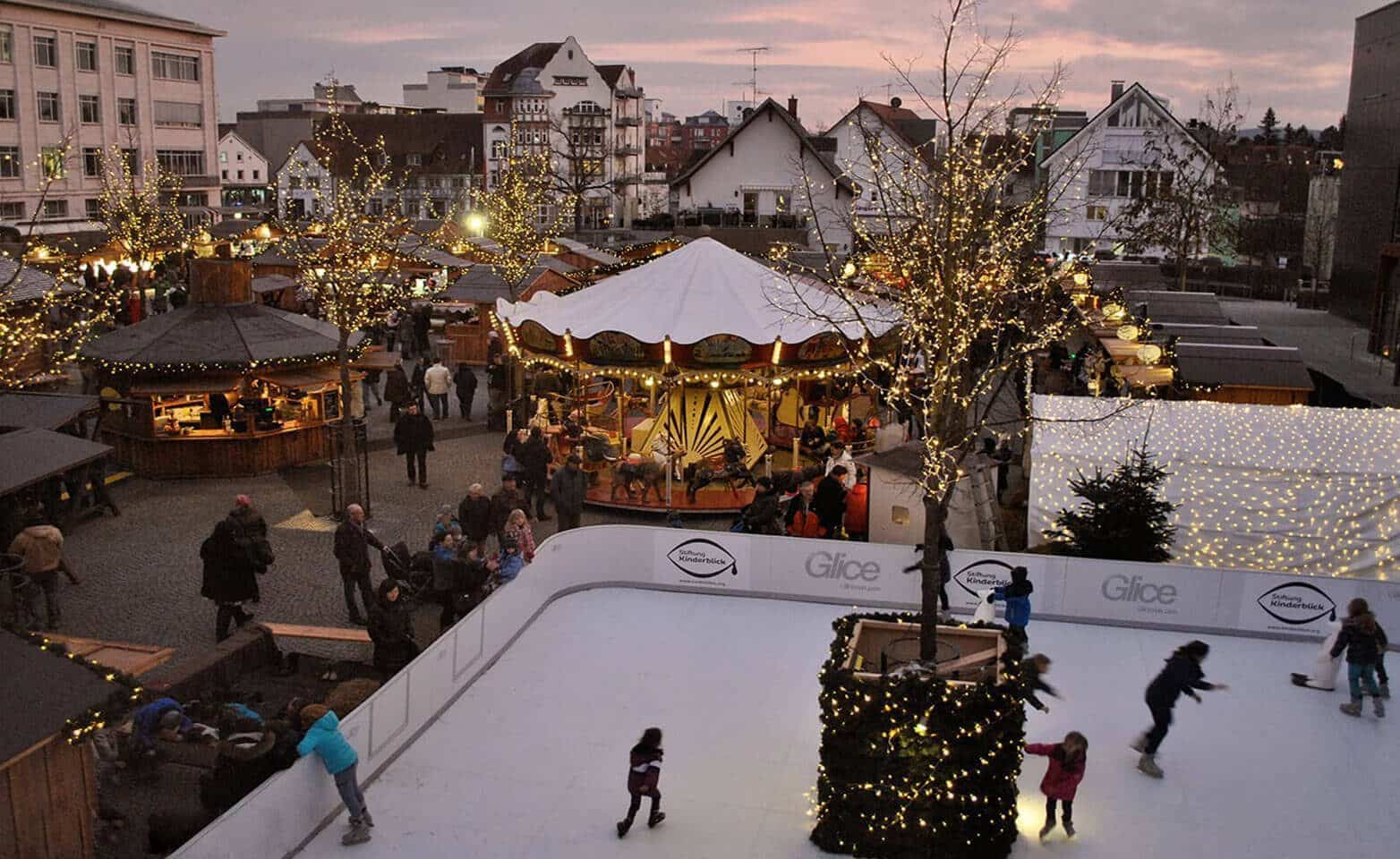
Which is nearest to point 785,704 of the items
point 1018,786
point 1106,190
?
point 1018,786

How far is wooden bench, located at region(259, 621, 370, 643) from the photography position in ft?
38.6

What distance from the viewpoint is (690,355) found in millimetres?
17828

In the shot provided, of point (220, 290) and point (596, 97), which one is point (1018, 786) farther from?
point (596, 97)

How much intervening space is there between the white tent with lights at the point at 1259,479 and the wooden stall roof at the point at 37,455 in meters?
11.6

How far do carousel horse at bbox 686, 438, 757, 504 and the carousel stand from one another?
0.02 meters

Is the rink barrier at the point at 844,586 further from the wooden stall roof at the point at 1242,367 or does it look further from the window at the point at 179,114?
the window at the point at 179,114

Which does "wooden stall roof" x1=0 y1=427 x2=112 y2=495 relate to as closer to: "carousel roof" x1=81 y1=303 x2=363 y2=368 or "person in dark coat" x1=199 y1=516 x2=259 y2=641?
"person in dark coat" x1=199 y1=516 x2=259 y2=641

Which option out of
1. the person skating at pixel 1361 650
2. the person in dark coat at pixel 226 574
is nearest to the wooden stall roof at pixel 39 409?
the person in dark coat at pixel 226 574

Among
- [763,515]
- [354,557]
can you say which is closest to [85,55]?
[354,557]

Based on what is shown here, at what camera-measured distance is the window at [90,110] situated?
52.6m

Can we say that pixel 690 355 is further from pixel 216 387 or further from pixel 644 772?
pixel 644 772

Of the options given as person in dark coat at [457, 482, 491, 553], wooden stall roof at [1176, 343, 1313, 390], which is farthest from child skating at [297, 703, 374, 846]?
wooden stall roof at [1176, 343, 1313, 390]

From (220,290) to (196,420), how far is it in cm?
258

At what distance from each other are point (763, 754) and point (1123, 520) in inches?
226
